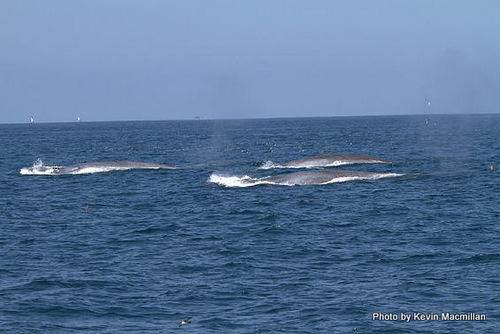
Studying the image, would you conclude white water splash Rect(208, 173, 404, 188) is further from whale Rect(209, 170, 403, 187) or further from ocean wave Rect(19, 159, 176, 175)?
ocean wave Rect(19, 159, 176, 175)

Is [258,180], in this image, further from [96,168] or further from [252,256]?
[252,256]

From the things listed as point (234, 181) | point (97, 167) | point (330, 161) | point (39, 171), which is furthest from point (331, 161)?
point (39, 171)

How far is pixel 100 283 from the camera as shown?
2811 centimetres

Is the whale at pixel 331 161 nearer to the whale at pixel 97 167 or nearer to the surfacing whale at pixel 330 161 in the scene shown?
the surfacing whale at pixel 330 161

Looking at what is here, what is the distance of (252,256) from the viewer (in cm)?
3219

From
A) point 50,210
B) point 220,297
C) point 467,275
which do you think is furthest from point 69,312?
point 50,210

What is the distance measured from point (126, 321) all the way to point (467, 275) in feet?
42.4

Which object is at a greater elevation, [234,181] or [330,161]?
[330,161]

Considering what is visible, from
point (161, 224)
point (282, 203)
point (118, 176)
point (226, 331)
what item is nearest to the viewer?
point (226, 331)

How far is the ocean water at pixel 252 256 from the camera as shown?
24109 millimetres

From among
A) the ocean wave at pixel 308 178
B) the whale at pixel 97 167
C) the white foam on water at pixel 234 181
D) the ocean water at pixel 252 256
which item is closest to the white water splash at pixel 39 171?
the whale at pixel 97 167

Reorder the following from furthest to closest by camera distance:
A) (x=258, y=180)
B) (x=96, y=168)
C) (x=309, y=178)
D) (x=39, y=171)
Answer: (x=39, y=171) < (x=96, y=168) < (x=258, y=180) < (x=309, y=178)

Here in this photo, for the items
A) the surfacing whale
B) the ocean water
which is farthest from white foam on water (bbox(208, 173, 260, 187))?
the surfacing whale

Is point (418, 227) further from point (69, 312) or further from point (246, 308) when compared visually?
point (69, 312)
